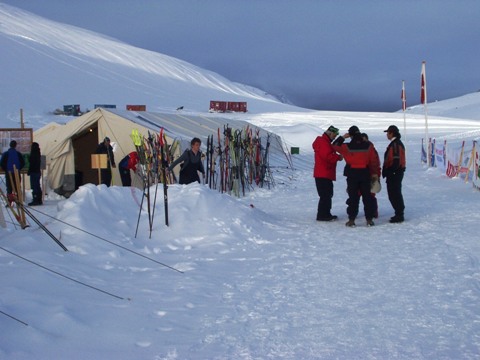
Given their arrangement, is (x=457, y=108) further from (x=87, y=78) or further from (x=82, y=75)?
(x=82, y=75)

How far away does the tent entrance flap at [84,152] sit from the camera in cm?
1697

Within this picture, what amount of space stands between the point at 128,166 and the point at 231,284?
356 inches

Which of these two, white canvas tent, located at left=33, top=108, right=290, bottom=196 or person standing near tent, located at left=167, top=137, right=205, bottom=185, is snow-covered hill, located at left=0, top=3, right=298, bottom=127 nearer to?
white canvas tent, located at left=33, top=108, right=290, bottom=196

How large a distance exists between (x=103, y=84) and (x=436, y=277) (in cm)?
6539

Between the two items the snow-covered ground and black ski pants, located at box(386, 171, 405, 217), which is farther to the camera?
black ski pants, located at box(386, 171, 405, 217)

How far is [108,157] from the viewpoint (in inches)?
586

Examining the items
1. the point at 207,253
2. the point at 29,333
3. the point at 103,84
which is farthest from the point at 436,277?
the point at 103,84

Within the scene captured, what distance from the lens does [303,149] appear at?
2881 centimetres

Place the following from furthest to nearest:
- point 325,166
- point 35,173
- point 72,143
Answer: point 72,143 < point 35,173 < point 325,166

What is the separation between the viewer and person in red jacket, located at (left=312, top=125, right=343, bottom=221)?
9312mm

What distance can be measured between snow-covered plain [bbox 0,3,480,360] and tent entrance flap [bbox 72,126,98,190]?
8149mm

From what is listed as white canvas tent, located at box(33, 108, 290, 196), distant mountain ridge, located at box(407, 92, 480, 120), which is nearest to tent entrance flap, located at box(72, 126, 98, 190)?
white canvas tent, located at box(33, 108, 290, 196)

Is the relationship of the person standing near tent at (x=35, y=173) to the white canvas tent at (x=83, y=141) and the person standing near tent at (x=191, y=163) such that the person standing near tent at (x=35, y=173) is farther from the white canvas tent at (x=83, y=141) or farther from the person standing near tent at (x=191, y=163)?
the person standing near tent at (x=191, y=163)

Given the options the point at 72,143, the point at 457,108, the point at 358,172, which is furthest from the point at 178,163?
the point at 457,108
